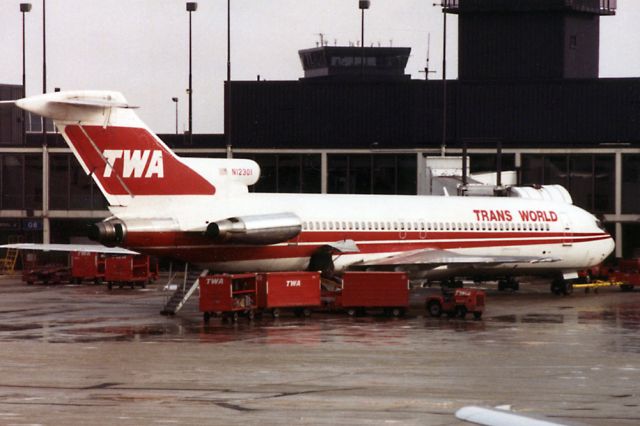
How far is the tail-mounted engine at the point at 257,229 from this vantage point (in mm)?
41156

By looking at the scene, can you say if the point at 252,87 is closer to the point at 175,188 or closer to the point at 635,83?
the point at 635,83

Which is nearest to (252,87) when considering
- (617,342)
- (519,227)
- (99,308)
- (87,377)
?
(519,227)

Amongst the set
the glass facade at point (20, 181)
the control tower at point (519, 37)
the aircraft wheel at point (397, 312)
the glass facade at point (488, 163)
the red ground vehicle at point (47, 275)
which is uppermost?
the control tower at point (519, 37)

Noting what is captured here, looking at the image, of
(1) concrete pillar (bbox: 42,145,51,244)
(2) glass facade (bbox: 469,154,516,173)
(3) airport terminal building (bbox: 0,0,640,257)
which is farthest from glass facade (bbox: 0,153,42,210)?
(2) glass facade (bbox: 469,154,516,173)

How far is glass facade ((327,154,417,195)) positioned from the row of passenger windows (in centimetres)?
2427

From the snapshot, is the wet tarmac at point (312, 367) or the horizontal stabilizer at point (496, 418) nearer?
the horizontal stabilizer at point (496, 418)

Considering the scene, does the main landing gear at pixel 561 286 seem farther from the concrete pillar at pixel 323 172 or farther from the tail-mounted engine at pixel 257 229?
the concrete pillar at pixel 323 172

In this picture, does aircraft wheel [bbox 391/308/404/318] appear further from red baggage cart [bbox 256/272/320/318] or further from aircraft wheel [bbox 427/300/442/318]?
red baggage cart [bbox 256/272/320/318]

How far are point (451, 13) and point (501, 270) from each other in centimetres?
3832

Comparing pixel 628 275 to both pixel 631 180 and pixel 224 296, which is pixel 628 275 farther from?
pixel 224 296

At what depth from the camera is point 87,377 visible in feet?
86.2

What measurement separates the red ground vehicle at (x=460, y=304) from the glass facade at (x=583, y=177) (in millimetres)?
35113

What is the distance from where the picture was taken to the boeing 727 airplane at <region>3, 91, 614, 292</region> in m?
40.5

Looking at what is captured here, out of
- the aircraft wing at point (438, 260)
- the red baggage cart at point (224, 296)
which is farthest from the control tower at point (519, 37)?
the red baggage cart at point (224, 296)
